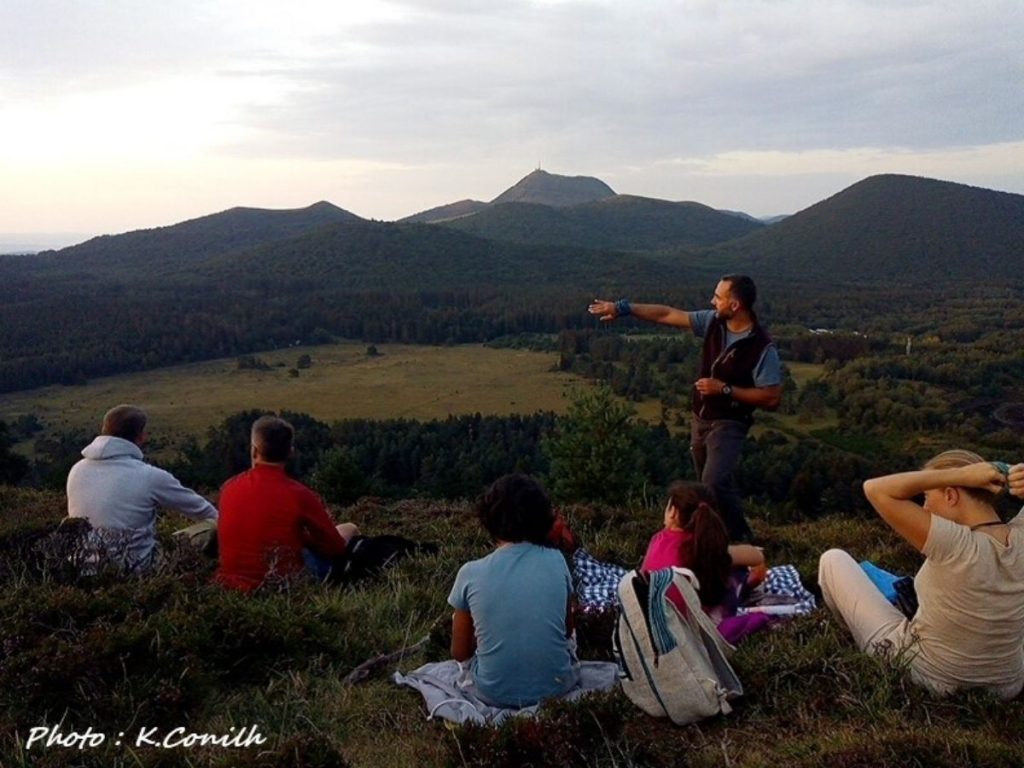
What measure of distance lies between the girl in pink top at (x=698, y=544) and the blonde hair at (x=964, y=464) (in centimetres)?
105

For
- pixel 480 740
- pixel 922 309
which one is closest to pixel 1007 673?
pixel 480 740

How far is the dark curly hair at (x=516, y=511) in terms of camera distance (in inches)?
138

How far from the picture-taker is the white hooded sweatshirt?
5.09m

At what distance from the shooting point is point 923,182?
135 meters

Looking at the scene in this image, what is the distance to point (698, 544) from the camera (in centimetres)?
402

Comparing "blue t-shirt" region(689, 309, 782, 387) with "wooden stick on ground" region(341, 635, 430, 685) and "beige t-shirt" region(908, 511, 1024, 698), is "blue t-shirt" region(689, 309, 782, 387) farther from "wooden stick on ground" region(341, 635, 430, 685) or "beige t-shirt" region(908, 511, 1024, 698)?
"wooden stick on ground" region(341, 635, 430, 685)

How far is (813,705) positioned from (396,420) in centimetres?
3676

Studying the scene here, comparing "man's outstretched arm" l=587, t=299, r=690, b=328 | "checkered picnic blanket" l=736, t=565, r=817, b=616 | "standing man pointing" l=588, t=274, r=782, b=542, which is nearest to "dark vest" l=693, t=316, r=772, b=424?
"standing man pointing" l=588, t=274, r=782, b=542

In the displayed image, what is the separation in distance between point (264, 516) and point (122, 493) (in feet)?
3.35

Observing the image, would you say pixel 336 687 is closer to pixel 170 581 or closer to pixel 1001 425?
pixel 170 581

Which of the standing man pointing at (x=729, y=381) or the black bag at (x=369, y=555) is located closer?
the black bag at (x=369, y=555)

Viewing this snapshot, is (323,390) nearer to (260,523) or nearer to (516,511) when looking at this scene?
(260,523)

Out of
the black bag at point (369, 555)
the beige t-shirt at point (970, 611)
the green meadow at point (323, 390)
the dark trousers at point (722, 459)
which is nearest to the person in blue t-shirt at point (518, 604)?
the beige t-shirt at point (970, 611)

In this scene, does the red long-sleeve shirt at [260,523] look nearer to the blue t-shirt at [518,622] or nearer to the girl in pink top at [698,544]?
the blue t-shirt at [518,622]
